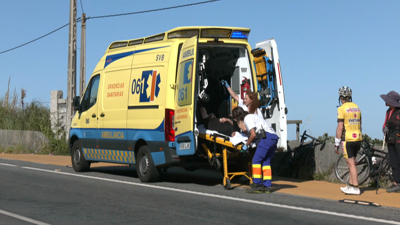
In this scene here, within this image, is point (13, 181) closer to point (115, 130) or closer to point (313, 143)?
point (115, 130)

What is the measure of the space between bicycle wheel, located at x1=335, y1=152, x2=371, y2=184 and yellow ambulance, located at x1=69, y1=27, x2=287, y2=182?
70.6 inches

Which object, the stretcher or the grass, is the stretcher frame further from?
the grass

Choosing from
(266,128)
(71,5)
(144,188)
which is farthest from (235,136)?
(71,5)

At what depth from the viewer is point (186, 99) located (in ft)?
31.7

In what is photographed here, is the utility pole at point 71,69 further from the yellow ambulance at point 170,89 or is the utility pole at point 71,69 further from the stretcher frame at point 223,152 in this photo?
the stretcher frame at point 223,152

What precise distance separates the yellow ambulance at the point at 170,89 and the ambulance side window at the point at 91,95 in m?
0.03

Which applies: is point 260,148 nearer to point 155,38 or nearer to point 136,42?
point 155,38

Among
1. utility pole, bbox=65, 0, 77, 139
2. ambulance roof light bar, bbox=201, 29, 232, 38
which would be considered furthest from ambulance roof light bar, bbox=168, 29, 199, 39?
utility pole, bbox=65, 0, 77, 139

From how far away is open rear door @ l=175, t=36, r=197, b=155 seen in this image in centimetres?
949

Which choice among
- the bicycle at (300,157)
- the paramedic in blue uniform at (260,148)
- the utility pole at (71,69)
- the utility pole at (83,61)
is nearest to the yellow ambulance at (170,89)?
the paramedic in blue uniform at (260,148)

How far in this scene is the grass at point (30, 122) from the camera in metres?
22.6

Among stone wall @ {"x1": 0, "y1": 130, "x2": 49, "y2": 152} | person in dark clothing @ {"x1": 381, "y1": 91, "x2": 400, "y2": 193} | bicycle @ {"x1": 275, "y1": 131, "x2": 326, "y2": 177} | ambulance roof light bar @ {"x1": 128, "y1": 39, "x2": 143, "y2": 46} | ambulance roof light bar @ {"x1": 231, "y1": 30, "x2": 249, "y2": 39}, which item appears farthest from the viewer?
stone wall @ {"x1": 0, "y1": 130, "x2": 49, "y2": 152}

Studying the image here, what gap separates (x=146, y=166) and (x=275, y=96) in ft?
9.54

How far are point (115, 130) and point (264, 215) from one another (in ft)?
17.7
